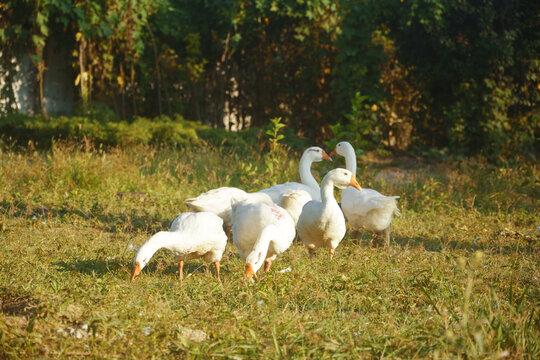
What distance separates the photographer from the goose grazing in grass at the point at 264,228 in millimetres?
4474

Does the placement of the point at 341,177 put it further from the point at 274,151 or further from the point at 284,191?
the point at 274,151

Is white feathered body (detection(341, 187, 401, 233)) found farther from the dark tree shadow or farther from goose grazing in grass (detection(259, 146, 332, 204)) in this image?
goose grazing in grass (detection(259, 146, 332, 204))

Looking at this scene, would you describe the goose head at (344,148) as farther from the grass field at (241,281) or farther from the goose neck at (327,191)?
the goose neck at (327,191)

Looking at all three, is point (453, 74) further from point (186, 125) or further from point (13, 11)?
point (13, 11)

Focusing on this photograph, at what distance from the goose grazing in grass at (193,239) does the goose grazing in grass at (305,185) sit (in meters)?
1.37

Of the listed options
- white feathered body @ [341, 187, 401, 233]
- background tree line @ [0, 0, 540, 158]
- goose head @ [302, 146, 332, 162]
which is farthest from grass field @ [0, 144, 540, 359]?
background tree line @ [0, 0, 540, 158]

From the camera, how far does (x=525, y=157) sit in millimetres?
11867

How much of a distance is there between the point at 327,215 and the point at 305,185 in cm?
147

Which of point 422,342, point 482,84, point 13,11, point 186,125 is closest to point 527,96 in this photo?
point 482,84

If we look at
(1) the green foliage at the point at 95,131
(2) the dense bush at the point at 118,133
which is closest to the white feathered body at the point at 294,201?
(2) the dense bush at the point at 118,133

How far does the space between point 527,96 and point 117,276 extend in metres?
10.4

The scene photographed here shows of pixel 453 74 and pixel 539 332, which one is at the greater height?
pixel 453 74

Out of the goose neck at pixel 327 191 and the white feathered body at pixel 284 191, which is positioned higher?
the goose neck at pixel 327 191

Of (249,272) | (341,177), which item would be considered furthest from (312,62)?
(249,272)
